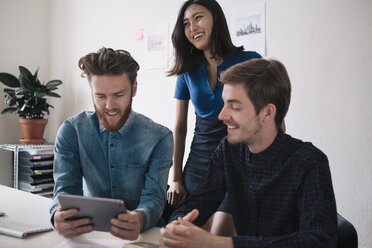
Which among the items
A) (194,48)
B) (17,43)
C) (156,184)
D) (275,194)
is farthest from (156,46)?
(275,194)

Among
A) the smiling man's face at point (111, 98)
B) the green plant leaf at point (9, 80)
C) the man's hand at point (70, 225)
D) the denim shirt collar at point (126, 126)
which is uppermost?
the green plant leaf at point (9, 80)

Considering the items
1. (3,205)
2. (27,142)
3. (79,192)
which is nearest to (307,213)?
(79,192)

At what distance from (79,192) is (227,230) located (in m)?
0.62

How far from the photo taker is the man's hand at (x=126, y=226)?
1013 millimetres

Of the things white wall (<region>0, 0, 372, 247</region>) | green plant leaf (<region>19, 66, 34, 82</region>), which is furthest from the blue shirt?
green plant leaf (<region>19, 66, 34, 82</region>)

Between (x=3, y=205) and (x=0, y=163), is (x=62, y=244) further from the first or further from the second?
(x=0, y=163)

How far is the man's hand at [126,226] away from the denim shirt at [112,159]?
0.33 m

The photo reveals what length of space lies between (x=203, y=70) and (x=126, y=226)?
1051mm

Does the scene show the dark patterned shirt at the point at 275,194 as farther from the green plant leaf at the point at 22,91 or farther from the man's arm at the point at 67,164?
the green plant leaf at the point at 22,91

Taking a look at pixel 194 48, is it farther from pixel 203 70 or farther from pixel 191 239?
pixel 191 239

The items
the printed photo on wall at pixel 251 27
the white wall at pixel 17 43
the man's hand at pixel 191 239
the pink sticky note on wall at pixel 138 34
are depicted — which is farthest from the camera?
the white wall at pixel 17 43

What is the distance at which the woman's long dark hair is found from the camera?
1791 millimetres

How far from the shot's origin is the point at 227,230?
1.39 meters

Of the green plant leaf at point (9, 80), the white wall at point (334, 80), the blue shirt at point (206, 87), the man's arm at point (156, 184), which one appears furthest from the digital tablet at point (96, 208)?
the green plant leaf at point (9, 80)
